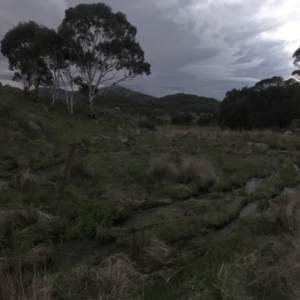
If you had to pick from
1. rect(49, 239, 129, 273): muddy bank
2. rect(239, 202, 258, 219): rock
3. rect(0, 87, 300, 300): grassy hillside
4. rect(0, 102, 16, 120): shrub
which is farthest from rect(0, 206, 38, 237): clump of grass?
rect(0, 102, 16, 120): shrub

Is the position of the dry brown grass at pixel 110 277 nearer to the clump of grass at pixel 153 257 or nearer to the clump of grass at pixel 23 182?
the clump of grass at pixel 153 257

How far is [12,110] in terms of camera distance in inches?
912

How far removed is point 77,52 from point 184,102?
96084 millimetres

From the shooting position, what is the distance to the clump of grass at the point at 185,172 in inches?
429

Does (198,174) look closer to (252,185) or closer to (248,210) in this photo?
(252,185)

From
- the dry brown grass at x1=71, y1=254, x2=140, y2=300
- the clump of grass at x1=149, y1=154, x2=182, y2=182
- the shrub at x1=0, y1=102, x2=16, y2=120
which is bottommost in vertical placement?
the dry brown grass at x1=71, y1=254, x2=140, y2=300

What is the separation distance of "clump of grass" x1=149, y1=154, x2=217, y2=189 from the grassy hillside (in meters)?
0.04

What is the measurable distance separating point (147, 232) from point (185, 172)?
5.14 m

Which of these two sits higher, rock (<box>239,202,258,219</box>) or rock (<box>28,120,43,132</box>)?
rock (<box>28,120,43,132</box>)

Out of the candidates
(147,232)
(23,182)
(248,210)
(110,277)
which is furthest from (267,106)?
(110,277)

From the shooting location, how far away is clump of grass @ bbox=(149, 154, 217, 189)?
10.9m

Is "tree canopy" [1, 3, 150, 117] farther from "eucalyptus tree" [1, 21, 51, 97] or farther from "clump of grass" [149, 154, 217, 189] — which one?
"clump of grass" [149, 154, 217, 189]

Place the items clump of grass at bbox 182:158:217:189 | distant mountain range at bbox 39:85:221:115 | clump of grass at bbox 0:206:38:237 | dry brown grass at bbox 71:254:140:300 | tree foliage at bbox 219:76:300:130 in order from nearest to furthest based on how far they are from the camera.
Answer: dry brown grass at bbox 71:254:140:300 < clump of grass at bbox 0:206:38:237 < clump of grass at bbox 182:158:217:189 < tree foliage at bbox 219:76:300:130 < distant mountain range at bbox 39:85:221:115

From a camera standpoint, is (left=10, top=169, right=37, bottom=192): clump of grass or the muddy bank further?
(left=10, top=169, right=37, bottom=192): clump of grass
